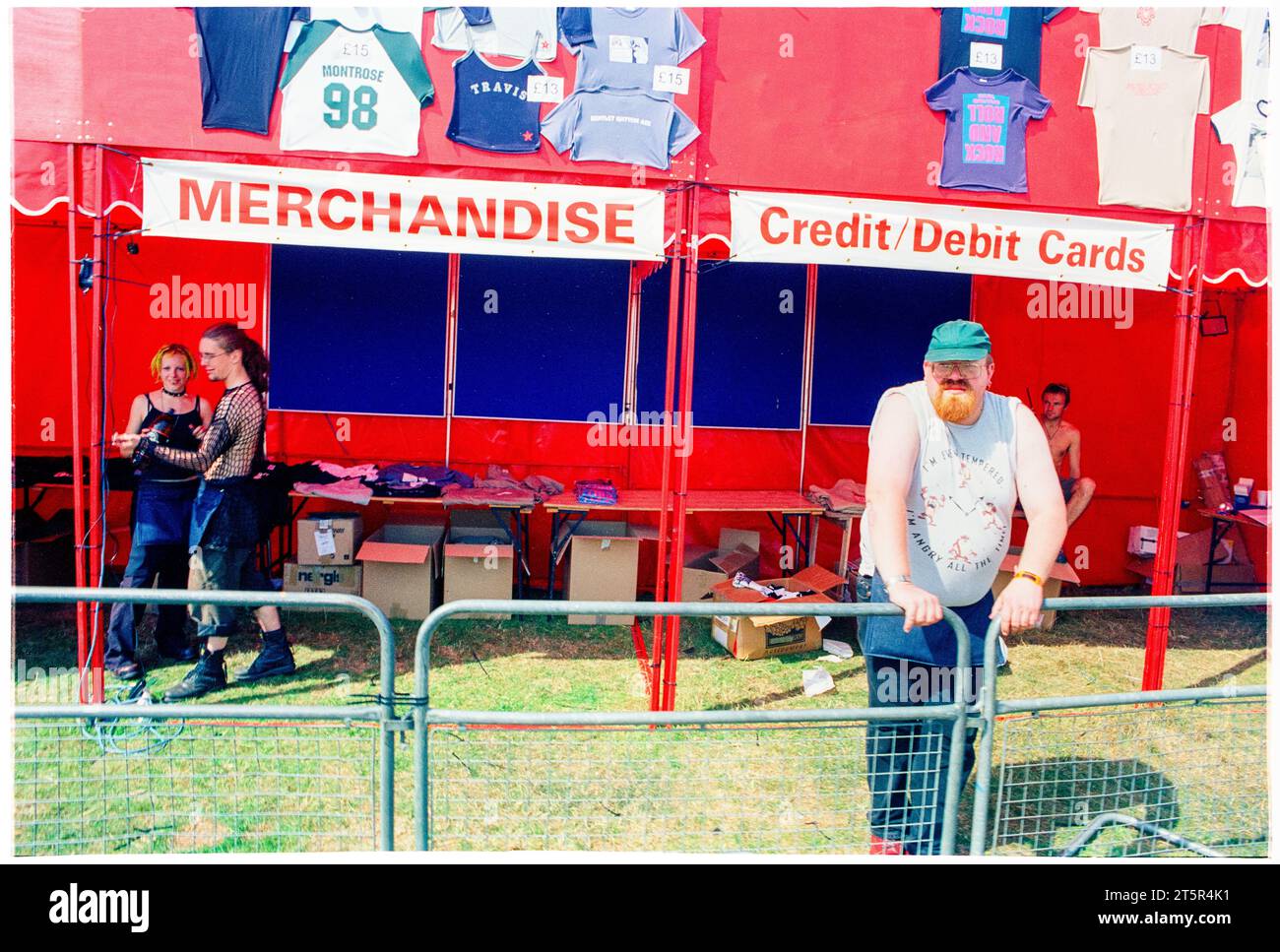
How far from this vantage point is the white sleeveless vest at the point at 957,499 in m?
2.91

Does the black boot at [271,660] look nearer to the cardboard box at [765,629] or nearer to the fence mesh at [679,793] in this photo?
the fence mesh at [679,793]

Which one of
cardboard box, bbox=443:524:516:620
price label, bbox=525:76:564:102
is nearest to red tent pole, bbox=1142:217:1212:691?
price label, bbox=525:76:564:102

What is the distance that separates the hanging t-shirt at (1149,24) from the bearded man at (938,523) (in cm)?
340

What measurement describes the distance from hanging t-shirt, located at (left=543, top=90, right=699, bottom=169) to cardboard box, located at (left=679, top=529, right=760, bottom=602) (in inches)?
124

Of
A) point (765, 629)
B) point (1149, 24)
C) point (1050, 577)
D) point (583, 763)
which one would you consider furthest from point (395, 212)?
point (1050, 577)

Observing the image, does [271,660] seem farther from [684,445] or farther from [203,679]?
[684,445]

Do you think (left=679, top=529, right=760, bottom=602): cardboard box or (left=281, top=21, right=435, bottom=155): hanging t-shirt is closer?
(left=281, top=21, right=435, bottom=155): hanging t-shirt

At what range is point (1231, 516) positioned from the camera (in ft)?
24.3

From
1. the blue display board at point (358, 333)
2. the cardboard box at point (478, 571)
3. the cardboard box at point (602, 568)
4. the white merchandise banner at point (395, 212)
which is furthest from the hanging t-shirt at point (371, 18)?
the cardboard box at point (602, 568)

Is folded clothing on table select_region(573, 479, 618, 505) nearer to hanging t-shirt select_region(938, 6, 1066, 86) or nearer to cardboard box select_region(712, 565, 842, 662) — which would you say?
cardboard box select_region(712, 565, 842, 662)

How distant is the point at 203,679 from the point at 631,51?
4309 millimetres

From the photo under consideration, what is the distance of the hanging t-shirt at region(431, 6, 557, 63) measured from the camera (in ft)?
14.8

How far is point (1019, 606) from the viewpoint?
8.57 feet

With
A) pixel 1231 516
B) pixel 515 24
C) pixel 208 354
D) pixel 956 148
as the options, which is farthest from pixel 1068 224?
pixel 208 354
